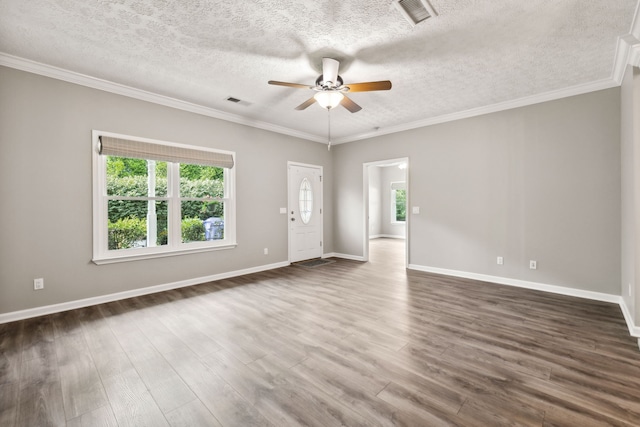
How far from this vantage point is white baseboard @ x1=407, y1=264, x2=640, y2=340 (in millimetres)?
2861

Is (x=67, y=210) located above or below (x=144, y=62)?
below

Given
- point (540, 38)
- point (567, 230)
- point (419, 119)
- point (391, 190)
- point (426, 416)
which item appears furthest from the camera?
point (391, 190)

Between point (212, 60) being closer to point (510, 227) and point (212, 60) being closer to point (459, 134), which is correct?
point (459, 134)

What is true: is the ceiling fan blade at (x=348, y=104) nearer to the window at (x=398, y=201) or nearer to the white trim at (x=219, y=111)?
the white trim at (x=219, y=111)

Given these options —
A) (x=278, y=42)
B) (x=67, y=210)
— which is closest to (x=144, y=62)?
(x=278, y=42)

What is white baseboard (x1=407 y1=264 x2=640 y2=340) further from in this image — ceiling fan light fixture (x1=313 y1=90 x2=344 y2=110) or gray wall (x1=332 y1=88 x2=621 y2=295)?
ceiling fan light fixture (x1=313 y1=90 x2=344 y2=110)

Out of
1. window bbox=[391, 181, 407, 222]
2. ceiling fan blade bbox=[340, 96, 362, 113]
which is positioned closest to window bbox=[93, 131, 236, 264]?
ceiling fan blade bbox=[340, 96, 362, 113]

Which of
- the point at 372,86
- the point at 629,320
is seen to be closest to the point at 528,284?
the point at 629,320

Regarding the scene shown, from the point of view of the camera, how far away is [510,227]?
A: 433 centimetres

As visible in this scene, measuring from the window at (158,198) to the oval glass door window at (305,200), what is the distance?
168cm

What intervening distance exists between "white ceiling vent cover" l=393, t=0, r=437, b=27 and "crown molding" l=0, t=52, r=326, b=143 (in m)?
3.35

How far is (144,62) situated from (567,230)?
5716 millimetres

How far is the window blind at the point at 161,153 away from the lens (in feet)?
11.8

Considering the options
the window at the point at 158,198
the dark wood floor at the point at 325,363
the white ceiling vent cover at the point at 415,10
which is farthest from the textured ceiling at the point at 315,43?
the dark wood floor at the point at 325,363
